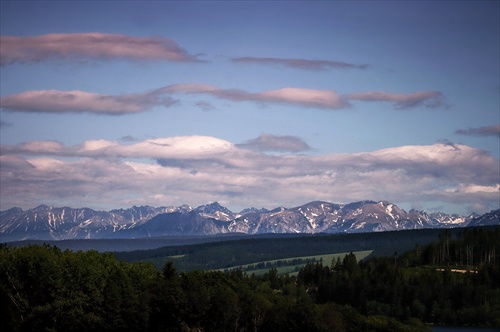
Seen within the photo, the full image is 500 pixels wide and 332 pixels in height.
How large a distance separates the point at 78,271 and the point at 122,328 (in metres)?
12.4

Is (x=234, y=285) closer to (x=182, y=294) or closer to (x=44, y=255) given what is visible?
(x=182, y=294)

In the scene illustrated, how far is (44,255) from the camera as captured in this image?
558 feet

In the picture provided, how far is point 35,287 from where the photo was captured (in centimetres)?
16825

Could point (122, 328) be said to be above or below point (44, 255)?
below

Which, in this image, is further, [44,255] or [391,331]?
[391,331]

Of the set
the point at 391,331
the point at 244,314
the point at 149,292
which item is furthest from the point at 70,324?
the point at 391,331

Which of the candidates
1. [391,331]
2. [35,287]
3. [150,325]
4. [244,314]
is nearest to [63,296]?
[35,287]

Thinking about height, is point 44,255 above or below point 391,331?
above

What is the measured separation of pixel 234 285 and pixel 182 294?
72.5 feet

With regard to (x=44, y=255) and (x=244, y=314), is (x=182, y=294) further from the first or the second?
(x=44, y=255)

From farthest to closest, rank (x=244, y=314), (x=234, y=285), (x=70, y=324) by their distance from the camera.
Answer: (x=234, y=285) → (x=244, y=314) → (x=70, y=324)

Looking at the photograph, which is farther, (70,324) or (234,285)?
(234,285)

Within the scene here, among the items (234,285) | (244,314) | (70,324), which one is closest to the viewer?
(70,324)

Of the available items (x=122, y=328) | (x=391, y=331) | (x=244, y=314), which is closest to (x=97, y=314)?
(x=122, y=328)
